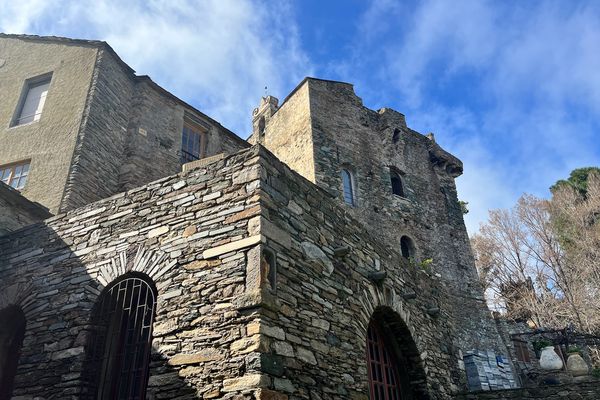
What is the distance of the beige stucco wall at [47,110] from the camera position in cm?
1040

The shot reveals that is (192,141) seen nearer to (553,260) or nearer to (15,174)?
(15,174)

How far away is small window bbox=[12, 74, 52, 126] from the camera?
1175 cm

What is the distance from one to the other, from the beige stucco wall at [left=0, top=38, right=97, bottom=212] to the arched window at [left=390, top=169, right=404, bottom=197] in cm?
1165

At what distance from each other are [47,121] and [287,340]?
346 inches

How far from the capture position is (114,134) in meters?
11.7

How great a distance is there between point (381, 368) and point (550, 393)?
3301mm

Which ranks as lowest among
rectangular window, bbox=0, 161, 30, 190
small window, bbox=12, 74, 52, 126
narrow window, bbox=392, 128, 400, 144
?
rectangular window, bbox=0, 161, 30, 190

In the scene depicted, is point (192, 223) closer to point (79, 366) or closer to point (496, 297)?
point (79, 366)

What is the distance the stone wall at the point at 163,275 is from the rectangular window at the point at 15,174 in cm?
347

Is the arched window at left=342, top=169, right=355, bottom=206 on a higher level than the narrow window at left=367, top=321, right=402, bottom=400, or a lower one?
higher

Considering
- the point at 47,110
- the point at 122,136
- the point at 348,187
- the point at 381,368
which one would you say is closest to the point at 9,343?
the point at 381,368

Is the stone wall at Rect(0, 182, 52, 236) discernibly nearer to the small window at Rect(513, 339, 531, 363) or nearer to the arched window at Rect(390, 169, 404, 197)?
the arched window at Rect(390, 169, 404, 197)

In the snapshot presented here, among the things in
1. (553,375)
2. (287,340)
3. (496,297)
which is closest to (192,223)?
(287,340)

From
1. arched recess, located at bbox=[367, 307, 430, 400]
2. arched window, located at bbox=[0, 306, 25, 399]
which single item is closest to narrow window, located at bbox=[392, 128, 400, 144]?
arched recess, located at bbox=[367, 307, 430, 400]
